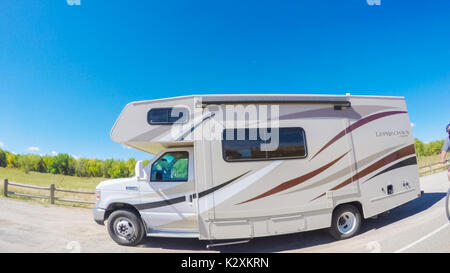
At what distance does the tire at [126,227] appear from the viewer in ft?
13.9

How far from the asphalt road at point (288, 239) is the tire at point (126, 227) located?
0.16 metres

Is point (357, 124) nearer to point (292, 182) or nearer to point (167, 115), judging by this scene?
point (292, 182)

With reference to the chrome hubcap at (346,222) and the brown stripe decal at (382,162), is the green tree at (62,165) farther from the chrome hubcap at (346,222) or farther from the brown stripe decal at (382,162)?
the brown stripe decal at (382,162)

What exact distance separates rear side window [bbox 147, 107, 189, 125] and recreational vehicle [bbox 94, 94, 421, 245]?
0.07 feet

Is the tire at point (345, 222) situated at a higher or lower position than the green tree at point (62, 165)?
lower

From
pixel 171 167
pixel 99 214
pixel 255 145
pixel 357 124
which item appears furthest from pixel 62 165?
pixel 357 124

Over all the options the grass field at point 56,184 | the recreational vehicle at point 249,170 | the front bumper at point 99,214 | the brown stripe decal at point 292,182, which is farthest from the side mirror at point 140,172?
the grass field at point 56,184

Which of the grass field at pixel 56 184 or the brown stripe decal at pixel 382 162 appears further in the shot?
the grass field at pixel 56 184

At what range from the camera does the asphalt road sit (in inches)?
149

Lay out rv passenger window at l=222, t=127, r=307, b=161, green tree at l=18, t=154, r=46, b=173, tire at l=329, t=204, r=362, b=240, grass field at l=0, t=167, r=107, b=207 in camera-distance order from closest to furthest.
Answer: rv passenger window at l=222, t=127, r=307, b=161, tire at l=329, t=204, r=362, b=240, grass field at l=0, t=167, r=107, b=207, green tree at l=18, t=154, r=46, b=173

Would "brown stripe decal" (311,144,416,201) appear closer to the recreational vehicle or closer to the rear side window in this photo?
the recreational vehicle

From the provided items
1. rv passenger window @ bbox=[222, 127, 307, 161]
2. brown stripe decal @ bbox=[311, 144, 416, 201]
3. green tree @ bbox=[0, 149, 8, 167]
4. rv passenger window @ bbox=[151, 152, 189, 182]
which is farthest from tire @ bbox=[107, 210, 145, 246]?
green tree @ bbox=[0, 149, 8, 167]

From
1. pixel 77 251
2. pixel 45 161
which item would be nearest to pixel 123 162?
pixel 45 161
